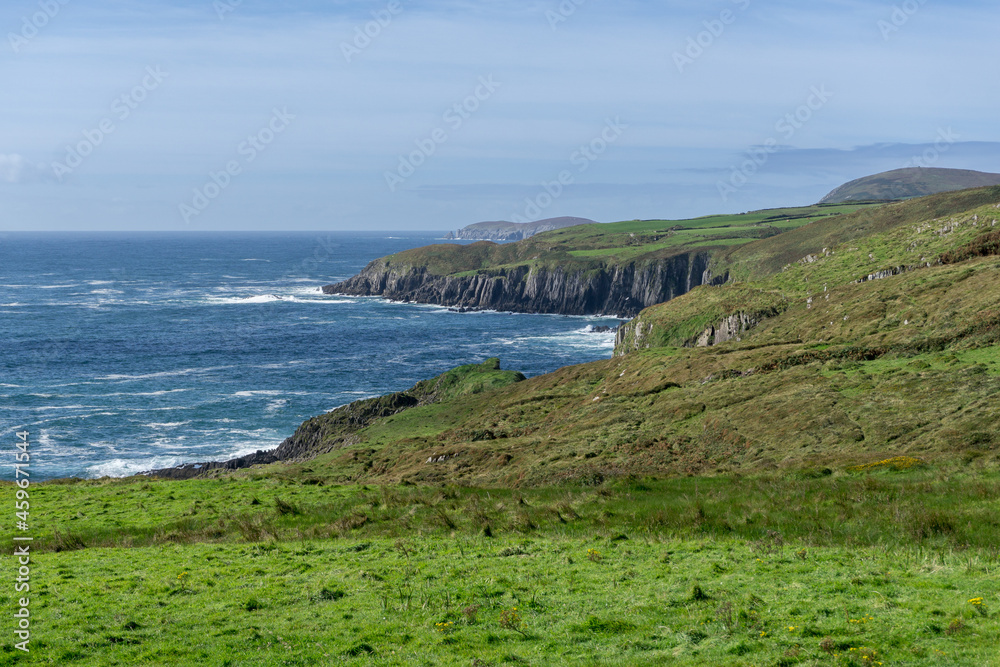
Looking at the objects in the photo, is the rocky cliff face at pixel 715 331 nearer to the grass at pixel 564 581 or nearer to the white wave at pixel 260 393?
the white wave at pixel 260 393

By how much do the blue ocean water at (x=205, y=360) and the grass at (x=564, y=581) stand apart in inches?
1787

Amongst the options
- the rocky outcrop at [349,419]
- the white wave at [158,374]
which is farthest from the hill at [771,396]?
the white wave at [158,374]

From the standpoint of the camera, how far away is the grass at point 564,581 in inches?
567

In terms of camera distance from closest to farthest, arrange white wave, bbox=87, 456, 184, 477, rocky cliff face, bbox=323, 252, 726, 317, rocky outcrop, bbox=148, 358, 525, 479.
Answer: white wave, bbox=87, 456, 184, 477 → rocky outcrop, bbox=148, 358, 525, 479 → rocky cliff face, bbox=323, 252, 726, 317

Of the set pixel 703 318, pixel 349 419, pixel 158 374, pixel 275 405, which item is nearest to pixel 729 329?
pixel 703 318

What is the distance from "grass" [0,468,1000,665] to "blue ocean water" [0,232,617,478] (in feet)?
149

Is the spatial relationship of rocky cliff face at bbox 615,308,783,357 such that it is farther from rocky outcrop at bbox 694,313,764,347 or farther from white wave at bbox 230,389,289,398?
white wave at bbox 230,389,289,398

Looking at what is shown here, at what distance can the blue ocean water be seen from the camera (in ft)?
238

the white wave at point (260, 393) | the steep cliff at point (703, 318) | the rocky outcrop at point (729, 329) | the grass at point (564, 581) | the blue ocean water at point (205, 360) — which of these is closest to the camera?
the grass at point (564, 581)

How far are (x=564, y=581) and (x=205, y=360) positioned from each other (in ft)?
345

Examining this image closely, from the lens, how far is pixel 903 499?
24375mm

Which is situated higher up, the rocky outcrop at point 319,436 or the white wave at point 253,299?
the white wave at point 253,299

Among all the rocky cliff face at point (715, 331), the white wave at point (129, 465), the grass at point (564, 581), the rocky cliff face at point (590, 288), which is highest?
the rocky cliff face at point (590, 288)

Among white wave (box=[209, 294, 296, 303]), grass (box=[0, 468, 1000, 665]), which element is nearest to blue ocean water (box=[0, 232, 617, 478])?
white wave (box=[209, 294, 296, 303])
